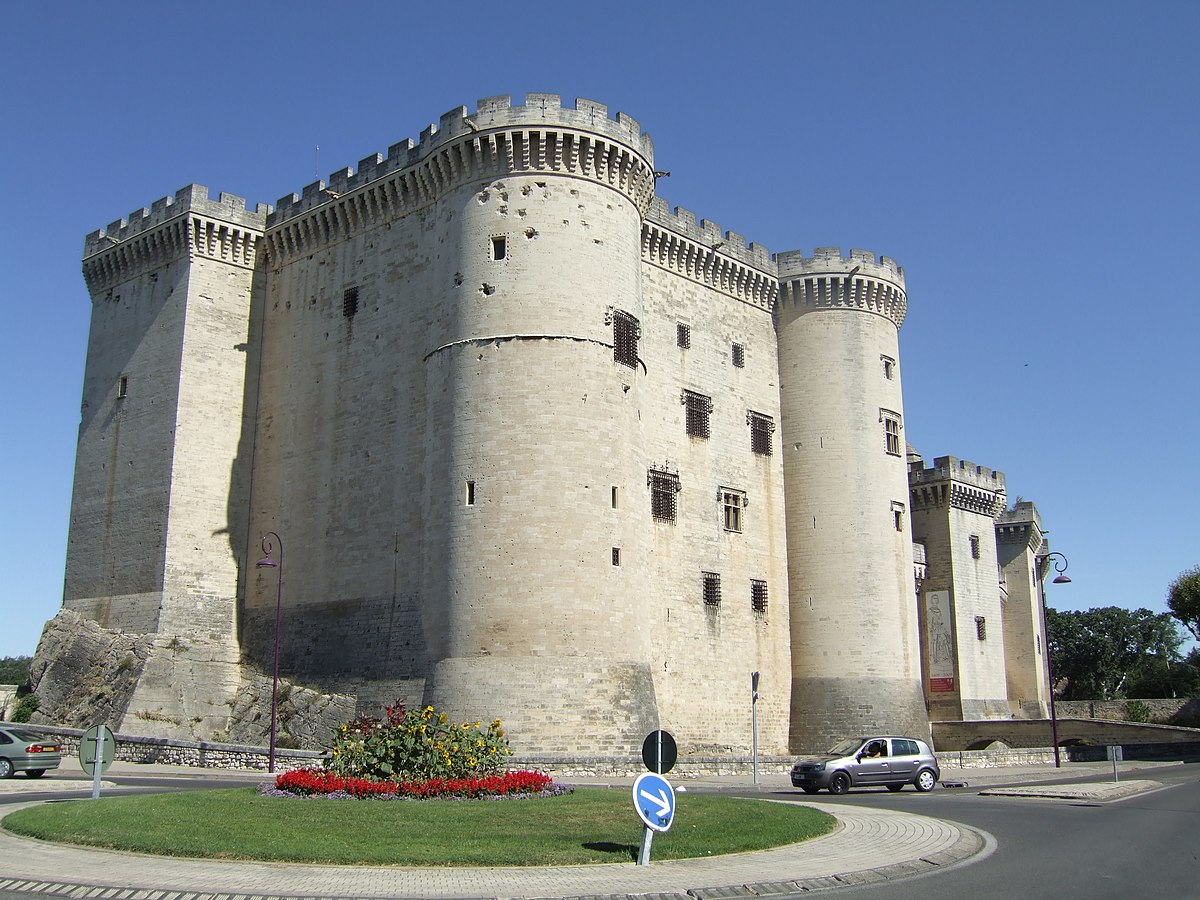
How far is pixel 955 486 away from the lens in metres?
52.3

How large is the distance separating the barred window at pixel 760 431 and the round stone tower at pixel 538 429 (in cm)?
831

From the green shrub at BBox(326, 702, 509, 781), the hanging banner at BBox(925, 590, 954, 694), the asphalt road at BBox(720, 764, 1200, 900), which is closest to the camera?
the asphalt road at BBox(720, 764, 1200, 900)

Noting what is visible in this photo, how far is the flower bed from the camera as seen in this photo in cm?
1758

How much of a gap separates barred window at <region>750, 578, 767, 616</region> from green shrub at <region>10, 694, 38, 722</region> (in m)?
22.5

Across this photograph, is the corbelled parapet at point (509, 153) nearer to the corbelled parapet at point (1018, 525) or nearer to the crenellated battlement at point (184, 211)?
the crenellated battlement at point (184, 211)

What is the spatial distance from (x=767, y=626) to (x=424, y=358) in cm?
1478

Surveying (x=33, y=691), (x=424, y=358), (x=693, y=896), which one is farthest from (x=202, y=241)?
(x=693, y=896)

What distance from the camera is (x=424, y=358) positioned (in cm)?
3372

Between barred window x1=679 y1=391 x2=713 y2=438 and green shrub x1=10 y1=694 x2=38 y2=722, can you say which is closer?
green shrub x1=10 y1=694 x2=38 y2=722

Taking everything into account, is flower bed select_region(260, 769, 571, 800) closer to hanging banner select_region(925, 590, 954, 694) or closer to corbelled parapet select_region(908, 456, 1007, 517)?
hanging banner select_region(925, 590, 954, 694)

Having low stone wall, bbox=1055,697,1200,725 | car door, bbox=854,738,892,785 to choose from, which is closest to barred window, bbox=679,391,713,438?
car door, bbox=854,738,892,785

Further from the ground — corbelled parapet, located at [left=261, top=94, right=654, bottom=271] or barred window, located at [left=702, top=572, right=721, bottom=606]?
corbelled parapet, located at [left=261, top=94, right=654, bottom=271]

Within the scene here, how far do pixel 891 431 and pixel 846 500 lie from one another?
388cm

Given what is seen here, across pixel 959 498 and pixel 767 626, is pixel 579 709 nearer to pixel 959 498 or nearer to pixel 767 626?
pixel 767 626
